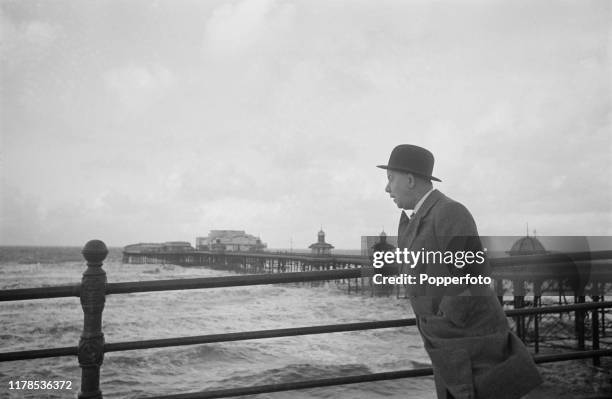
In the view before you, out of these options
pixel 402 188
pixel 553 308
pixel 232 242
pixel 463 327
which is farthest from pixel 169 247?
pixel 463 327

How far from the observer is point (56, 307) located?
93.2 ft

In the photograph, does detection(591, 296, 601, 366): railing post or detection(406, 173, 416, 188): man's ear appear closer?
detection(406, 173, 416, 188): man's ear

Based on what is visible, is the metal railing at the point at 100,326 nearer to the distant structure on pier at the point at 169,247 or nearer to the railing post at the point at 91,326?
the railing post at the point at 91,326

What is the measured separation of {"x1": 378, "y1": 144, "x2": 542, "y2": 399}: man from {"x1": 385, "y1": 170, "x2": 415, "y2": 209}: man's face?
16 cm

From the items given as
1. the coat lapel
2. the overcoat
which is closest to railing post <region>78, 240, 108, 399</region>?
the coat lapel

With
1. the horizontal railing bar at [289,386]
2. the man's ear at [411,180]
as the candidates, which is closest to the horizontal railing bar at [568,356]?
the horizontal railing bar at [289,386]

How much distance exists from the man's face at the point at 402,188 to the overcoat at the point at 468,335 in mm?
233

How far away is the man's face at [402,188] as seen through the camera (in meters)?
2.16

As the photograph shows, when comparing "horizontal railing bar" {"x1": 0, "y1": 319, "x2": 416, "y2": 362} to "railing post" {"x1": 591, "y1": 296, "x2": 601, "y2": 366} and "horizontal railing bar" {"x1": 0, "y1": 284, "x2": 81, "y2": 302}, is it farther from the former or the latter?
"railing post" {"x1": 591, "y1": 296, "x2": 601, "y2": 366}

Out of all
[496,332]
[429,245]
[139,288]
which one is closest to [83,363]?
[139,288]

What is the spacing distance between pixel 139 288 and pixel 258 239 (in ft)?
366

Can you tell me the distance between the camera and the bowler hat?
83.5 inches

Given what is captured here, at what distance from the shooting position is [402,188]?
85.6 inches

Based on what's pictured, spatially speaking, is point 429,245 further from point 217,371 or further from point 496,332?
point 217,371
